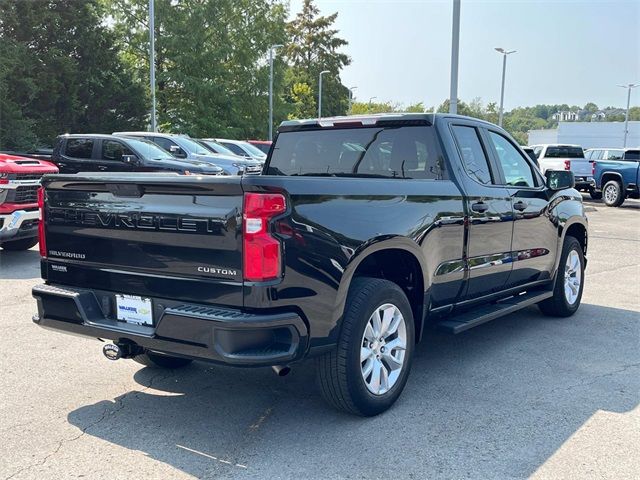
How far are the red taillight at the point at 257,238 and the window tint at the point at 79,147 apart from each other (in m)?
10.8

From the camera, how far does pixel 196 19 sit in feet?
111

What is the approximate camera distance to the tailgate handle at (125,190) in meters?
3.63

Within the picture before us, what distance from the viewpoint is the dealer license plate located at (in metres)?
3.64

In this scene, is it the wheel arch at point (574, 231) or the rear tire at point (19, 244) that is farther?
the rear tire at point (19, 244)

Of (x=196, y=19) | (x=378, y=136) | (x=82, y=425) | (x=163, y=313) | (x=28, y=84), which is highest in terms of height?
(x=196, y=19)

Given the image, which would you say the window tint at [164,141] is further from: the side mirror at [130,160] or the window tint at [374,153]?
the window tint at [374,153]

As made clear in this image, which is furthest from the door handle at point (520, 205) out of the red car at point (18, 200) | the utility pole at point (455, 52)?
the utility pole at point (455, 52)

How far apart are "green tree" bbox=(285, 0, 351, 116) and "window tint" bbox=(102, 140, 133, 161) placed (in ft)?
177

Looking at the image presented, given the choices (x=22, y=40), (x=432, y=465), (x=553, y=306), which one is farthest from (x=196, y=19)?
(x=432, y=465)

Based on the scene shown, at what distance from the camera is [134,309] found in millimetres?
3693

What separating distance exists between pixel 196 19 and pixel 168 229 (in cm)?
3288

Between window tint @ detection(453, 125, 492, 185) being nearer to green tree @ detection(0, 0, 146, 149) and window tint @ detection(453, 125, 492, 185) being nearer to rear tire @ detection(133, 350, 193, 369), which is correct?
rear tire @ detection(133, 350, 193, 369)

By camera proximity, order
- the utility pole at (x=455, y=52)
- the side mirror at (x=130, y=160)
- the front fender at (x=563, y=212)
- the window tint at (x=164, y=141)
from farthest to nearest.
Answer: the window tint at (x=164, y=141), the utility pole at (x=455, y=52), the side mirror at (x=130, y=160), the front fender at (x=563, y=212)

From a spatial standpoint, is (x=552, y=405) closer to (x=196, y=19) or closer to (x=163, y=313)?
(x=163, y=313)
